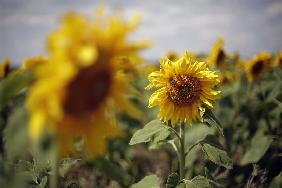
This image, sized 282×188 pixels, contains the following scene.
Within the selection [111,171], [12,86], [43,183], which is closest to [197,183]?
[43,183]

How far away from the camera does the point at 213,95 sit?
129 inches

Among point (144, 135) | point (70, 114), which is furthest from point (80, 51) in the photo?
point (144, 135)

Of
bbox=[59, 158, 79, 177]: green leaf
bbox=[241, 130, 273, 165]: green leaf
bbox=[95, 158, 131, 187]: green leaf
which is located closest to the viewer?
bbox=[95, 158, 131, 187]: green leaf

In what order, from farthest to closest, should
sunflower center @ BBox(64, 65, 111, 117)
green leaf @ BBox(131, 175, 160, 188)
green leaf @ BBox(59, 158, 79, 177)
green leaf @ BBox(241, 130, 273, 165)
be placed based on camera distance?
green leaf @ BBox(241, 130, 273, 165) < green leaf @ BBox(131, 175, 160, 188) < green leaf @ BBox(59, 158, 79, 177) < sunflower center @ BBox(64, 65, 111, 117)

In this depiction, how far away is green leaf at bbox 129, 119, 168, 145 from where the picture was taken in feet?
10.3

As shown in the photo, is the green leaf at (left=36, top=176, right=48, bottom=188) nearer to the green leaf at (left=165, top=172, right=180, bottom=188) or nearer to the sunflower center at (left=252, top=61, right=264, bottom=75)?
the green leaf at (left=165, top=172, right=180, bottom=188)

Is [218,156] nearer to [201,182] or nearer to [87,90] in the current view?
[201,182]

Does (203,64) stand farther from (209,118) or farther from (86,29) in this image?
(86,29)

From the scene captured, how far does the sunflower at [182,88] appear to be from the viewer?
3.26m

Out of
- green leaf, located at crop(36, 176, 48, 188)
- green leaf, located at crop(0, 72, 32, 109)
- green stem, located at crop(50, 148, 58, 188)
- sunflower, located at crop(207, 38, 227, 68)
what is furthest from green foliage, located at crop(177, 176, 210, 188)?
sunflower, located at crop(207, 38, 227, 68)

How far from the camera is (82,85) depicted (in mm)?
1633

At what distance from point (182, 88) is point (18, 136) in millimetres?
1920

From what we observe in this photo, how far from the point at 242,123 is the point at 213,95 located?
3148 mm

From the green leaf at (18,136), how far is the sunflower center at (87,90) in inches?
6.9
